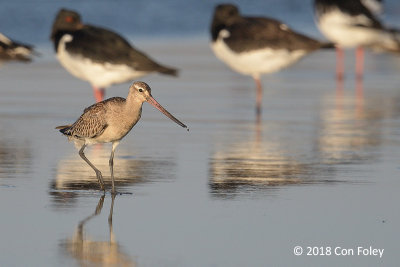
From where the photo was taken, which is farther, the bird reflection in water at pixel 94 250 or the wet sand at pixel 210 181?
the wet sand at pixel 210 181

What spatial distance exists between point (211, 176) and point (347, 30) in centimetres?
1262

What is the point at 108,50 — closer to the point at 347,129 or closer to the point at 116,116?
the point at 347,129

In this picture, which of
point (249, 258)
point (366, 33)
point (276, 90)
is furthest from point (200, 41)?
point (249, 258)

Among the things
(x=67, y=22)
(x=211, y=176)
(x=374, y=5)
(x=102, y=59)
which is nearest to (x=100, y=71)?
(x=102, y=59)

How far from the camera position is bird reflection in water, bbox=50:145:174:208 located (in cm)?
914

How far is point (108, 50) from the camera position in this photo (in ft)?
50.0

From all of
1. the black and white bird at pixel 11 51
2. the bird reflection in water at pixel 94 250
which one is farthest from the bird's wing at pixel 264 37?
the bird reflection in water at pixel 94 250

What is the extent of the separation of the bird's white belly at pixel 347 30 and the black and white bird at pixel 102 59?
24.7 feet

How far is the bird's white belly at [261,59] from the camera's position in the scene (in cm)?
1605

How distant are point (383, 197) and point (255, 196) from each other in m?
1.02

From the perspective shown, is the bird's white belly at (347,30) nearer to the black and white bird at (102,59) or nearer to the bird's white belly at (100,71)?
the black and white bird at (102,59)

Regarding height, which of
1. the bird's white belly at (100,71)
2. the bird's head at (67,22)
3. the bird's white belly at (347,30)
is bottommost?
the bird's white belly at (100,71)

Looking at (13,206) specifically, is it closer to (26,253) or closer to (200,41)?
(26,253)

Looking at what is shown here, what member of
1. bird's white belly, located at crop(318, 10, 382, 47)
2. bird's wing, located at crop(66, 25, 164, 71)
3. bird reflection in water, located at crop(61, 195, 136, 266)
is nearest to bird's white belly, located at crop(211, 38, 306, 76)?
bird's wing, located at crop(66, 25, 164, 71)
